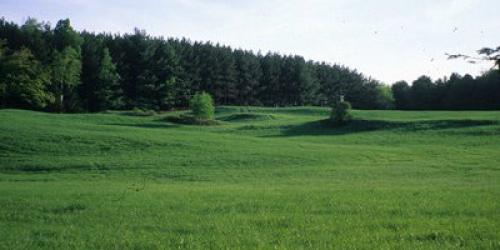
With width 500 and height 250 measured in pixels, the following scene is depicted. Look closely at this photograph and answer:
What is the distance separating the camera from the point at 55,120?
5219 cm

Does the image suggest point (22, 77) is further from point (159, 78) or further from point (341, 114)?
point (159, 78)

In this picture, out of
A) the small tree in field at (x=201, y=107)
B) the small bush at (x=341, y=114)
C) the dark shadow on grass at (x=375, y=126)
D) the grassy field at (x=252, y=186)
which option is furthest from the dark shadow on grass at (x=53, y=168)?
the small bush at (x=341, y=114)

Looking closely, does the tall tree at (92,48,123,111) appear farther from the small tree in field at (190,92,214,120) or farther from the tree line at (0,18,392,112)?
the small tree in field at (190,92,214,120)

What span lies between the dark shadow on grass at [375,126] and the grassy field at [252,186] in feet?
0.36

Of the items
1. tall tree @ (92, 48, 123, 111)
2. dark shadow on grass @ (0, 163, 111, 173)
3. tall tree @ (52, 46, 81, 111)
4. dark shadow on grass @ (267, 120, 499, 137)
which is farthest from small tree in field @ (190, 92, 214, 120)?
dark shadow on grass @ (0, 163, 111, 173)

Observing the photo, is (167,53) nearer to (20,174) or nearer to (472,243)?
(20,174)

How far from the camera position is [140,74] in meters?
91.3

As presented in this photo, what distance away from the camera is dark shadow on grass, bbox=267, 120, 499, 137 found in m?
51.0

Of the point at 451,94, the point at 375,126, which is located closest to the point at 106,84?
the point at 375,126

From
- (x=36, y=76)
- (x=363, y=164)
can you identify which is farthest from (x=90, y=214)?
(x=36, y=76)

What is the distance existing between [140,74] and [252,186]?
7476 cm

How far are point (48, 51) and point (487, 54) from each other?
81848 millimetres

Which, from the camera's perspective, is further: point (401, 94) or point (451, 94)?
point (401, 94)

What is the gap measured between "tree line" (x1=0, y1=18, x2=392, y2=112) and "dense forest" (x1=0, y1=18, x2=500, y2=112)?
160mm
